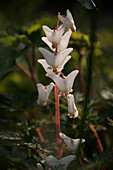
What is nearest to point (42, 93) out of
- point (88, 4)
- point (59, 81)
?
point (59, 81)

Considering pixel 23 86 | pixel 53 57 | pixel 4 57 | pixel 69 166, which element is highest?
pixel 53 57

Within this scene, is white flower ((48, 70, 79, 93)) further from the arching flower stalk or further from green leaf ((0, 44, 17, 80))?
green leaf ((0, 44, 17, 80))

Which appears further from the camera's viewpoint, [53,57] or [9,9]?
[9,9]

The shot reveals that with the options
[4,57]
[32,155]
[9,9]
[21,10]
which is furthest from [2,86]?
[32,155]

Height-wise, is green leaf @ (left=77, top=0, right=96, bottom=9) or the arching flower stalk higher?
green leaf @ (left=77, top=0, right=96, bottom=9)

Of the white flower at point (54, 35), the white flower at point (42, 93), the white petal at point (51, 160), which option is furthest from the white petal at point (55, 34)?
the white petal at point (51, 160)

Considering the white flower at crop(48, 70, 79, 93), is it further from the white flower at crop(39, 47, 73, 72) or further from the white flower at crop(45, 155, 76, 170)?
the white flower at crop(45, 155, 76, 170)

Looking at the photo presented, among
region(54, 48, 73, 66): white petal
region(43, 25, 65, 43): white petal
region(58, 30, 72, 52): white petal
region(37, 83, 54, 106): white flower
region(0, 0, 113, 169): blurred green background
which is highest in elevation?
region(43, 25, 65, 43): white petal

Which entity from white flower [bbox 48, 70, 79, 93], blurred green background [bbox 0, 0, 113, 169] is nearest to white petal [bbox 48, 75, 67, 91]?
white flower [bbox 48, 70, 79, 93]

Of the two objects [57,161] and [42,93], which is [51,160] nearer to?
[57,161]

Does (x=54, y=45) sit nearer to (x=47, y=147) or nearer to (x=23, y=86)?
(x=47, y=147)

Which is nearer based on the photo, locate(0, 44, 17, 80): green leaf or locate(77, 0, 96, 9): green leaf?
locate(77, 0, 96, 9): green leaf
